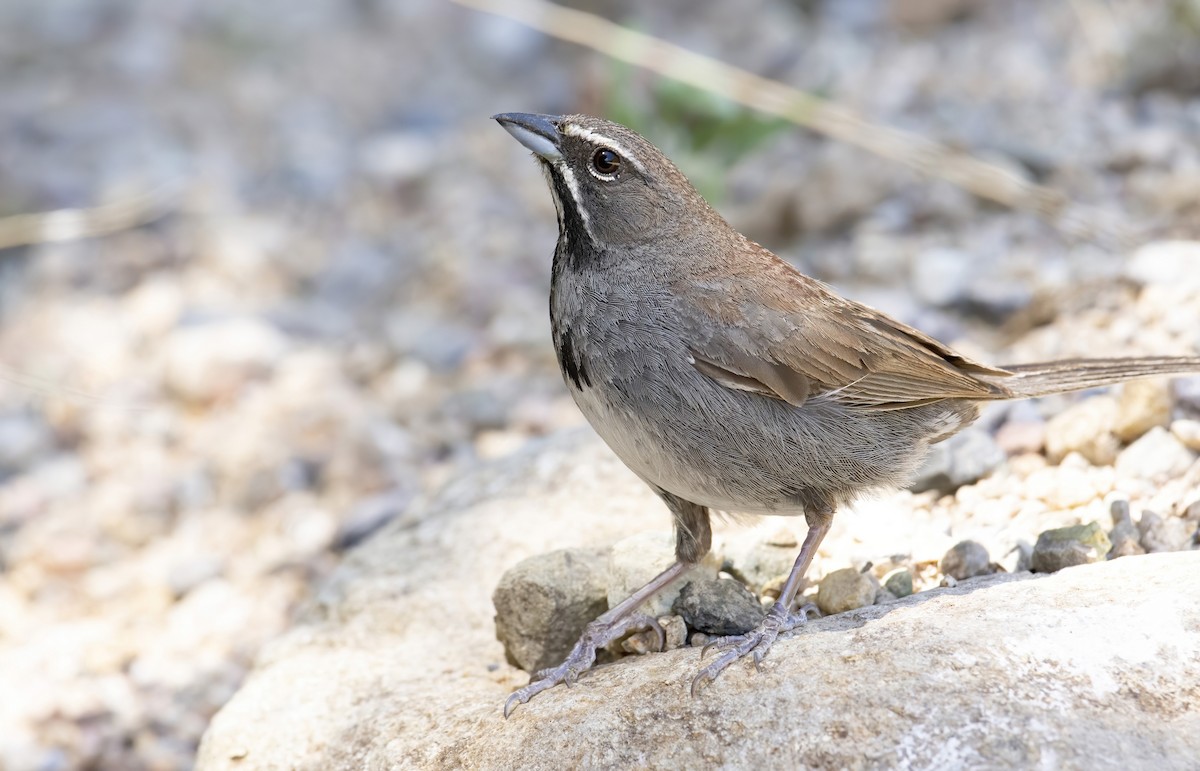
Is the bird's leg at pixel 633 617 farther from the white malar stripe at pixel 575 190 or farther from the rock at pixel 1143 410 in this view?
the rock at pixel 1143 410

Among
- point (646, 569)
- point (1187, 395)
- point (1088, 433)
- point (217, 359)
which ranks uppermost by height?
point (217, 359)

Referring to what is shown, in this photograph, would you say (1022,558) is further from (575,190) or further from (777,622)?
(575,190)

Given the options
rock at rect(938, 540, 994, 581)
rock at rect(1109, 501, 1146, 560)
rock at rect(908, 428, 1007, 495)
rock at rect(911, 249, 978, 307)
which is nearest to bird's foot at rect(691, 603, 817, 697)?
rock at rect(938, 540, 994, 581)

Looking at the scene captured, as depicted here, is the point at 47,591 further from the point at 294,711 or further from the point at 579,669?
the point at 579,669

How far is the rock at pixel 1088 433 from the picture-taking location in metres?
4.41

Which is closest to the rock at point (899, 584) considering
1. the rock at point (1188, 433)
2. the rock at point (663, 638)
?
the rock at point (663, 638)

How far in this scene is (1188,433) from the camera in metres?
4.25

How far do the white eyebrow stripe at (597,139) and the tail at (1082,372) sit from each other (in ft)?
4.62

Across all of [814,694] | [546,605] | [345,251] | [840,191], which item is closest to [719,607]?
[546,605]

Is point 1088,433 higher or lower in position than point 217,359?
lower

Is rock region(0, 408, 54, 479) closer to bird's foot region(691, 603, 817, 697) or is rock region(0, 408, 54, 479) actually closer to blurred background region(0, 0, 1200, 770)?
blurred background region(0, 0, 1200, 770)

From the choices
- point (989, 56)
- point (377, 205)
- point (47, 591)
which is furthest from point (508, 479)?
point (989, 56)

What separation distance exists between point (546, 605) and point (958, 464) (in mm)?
1683

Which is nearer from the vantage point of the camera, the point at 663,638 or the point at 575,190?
the point at 663,638
